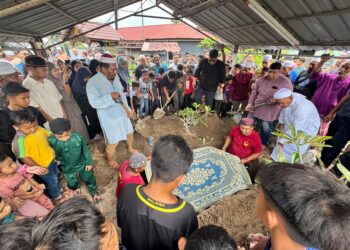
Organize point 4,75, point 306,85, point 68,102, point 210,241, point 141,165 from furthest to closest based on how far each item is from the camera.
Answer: point 306,85 → point 68,102 → point 4,75 → point 141,165 → point 210,241

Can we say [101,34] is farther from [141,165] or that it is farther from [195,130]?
[141,165]

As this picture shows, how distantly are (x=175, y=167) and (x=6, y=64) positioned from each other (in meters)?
3.44

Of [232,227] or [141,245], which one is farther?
[232,227]

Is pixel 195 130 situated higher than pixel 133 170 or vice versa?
pixel 133 170

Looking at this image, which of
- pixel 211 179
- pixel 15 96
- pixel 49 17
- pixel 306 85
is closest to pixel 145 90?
pixel 49 17

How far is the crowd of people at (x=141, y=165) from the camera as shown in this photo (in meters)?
0.79

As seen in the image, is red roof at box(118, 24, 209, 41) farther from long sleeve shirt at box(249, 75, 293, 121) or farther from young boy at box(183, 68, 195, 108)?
long sleeve shirt at box(249, 75, 293, 121)

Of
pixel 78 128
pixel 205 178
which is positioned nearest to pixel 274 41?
pixel 205 178

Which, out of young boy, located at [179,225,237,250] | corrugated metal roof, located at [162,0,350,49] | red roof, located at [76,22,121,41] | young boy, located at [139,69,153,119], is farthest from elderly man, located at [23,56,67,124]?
red roof, located at [76,22,121,41]

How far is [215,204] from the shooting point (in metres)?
2.89

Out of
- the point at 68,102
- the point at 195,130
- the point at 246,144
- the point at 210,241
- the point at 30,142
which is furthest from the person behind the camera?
the point at 195,130

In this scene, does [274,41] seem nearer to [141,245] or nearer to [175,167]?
[175,167]

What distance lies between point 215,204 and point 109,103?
228cm

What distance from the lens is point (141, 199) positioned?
4.04 ft
